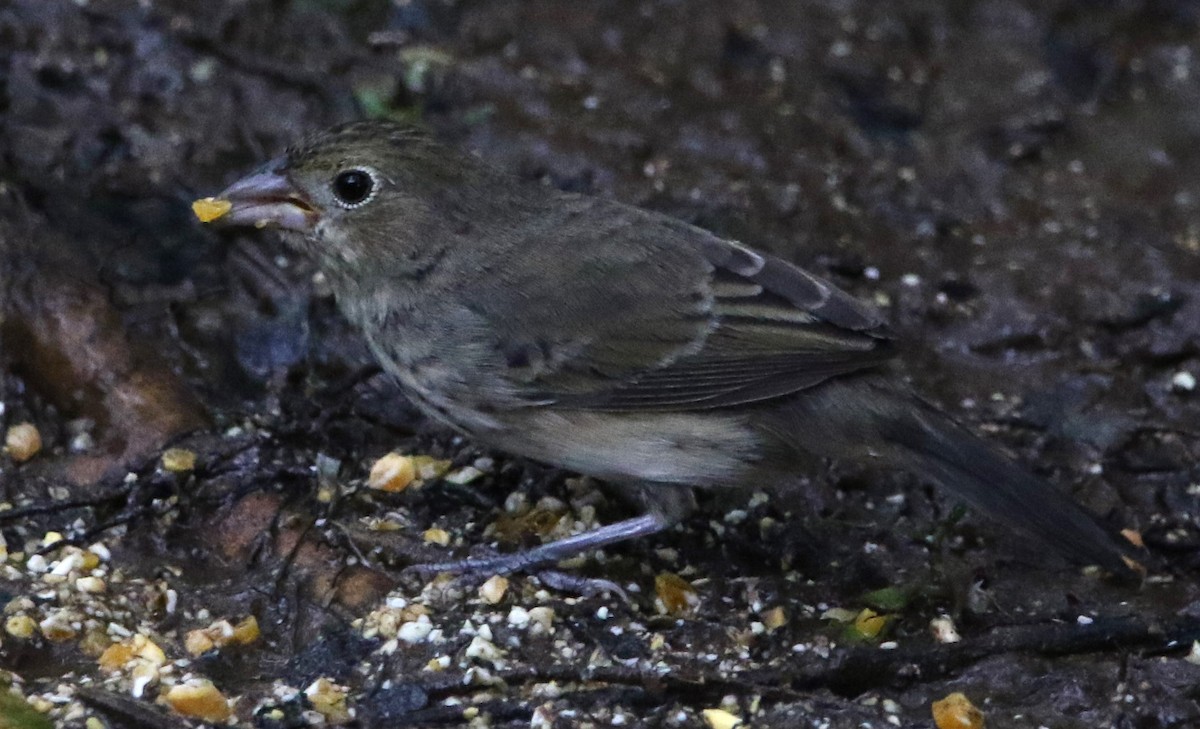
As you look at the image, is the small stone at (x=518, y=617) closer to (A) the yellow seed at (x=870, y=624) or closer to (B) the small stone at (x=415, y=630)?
(B) the small stone at (x=415, y=630)

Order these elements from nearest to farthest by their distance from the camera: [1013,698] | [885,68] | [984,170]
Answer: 1. [1013,698]
2. [984,170]
3. [885,68]

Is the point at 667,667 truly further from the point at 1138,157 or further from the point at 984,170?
the point at 1138,157

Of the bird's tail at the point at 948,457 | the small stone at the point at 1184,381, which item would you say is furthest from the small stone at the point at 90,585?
the small stone at the point at 1184,381

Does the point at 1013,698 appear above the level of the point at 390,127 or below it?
below

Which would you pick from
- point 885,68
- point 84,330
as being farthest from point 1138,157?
point 84,330

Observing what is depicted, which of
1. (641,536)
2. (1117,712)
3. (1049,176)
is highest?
(1049,176)

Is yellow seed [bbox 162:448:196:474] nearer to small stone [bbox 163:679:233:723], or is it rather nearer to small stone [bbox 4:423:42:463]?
small stone [bbox 4:423:42:463]

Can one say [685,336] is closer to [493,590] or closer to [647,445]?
[647,445]
